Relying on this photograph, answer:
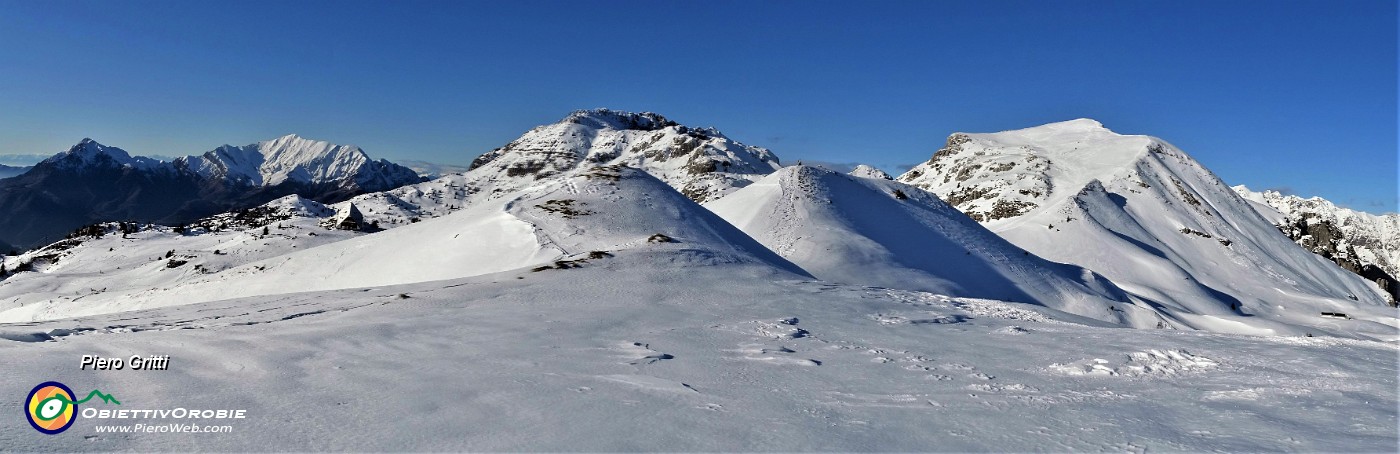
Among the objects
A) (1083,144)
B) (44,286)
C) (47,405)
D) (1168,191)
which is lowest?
(44,286)

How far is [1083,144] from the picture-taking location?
13700 cm

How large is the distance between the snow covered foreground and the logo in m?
0.15

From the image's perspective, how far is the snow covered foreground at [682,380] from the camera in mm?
6684

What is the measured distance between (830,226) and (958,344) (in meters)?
30.6

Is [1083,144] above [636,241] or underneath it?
above

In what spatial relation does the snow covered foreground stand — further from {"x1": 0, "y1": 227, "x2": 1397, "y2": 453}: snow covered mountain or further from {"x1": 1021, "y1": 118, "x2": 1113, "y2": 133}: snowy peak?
{"x1": 1021, "y1": 118, "x2": 1113, "y2": 133}: snowy peak

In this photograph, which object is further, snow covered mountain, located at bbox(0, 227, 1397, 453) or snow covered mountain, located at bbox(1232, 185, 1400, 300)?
snow covered mountain, located at bbox(1232, 185, 1400, 300)

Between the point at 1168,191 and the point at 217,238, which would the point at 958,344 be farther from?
the point at 1168,191

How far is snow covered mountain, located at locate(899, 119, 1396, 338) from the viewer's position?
6324 cm

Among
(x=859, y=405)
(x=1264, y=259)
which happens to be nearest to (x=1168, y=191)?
(x=1264, y=259)

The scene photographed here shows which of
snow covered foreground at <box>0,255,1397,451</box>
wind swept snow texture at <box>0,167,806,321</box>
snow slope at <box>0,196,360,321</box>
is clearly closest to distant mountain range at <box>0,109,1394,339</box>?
wind swept snow texture at <box>0,167,806,321</box>

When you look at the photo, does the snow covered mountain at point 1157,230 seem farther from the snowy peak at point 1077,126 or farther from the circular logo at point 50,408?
the circular logo at point 50,408

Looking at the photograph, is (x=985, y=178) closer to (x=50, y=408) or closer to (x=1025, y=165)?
(x=1025, y=165)

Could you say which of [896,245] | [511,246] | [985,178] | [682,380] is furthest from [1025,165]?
[682,380]
